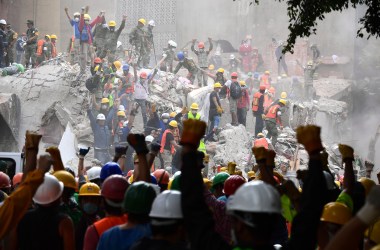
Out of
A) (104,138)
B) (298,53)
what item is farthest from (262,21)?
(104,138)

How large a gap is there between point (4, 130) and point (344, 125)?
11976 millimetres

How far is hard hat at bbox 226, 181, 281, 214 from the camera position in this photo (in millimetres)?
3621

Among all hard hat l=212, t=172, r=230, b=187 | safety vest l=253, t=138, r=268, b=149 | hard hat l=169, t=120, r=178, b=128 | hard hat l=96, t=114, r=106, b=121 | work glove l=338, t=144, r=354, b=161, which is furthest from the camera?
safety vest l=253, t=138, r=268, b=149

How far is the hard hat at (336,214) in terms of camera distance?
15.9 ft

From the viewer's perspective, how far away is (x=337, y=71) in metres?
35.9

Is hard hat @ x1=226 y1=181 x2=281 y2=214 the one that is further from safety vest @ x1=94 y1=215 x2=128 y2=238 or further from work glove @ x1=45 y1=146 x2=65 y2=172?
work glove @ x1=45 y1=146 x2=65 y2=172

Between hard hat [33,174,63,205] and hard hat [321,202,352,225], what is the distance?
1.40 meters

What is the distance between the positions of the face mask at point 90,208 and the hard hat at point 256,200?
2487 mm

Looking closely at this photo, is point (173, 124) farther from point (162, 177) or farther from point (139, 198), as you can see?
point (139, 198)

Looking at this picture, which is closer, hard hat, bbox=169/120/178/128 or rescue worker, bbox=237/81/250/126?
hard hat, bbox=169/120/178/128

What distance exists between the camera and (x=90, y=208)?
20.0ft

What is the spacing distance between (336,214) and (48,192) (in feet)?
4.95

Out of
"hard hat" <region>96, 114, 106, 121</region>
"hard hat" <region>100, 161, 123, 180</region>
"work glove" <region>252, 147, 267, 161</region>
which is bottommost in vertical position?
"hard hat" <region>100, 161, 123, 180</region>

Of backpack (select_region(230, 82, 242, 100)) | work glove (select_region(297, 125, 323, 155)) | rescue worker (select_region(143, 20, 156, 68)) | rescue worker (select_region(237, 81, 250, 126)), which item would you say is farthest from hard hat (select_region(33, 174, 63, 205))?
rescue worker (select_region(143, 20, 156, 68))
